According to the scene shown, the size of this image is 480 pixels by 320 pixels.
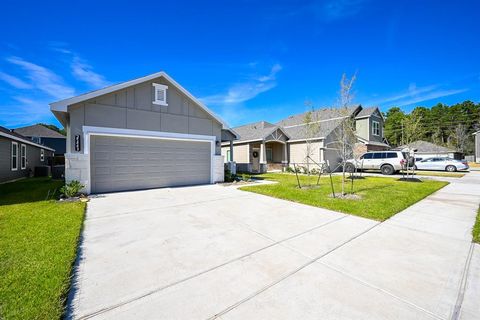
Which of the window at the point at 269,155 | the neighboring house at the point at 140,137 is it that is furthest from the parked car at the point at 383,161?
the neighboring house at the point at 140,137

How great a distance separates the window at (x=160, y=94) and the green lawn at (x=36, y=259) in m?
5.95

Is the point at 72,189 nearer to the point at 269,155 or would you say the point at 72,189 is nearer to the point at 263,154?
the point at 263,154

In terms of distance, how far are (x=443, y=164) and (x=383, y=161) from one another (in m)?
8.89

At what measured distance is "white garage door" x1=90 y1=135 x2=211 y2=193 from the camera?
8.71 m

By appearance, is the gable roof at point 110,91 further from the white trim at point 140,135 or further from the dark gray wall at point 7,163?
Result: the dark gray wall at point 7,163

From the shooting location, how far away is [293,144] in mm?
20969

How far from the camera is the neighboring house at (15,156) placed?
12.2 metres

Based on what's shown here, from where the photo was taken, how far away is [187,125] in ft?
35.8

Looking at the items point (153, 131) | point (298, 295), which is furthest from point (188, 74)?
point (298, 295)

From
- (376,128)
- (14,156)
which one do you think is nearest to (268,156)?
(376,128)

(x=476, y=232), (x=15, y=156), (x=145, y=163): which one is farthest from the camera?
(x=15, y=156)

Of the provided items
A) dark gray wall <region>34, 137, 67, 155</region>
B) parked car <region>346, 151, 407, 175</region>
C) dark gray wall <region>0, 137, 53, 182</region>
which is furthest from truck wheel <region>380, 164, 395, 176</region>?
dark gray wall <region>34, 137, 67, 155</region>

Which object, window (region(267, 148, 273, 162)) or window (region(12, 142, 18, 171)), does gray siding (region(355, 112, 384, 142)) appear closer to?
window (region(267, 148, 273, 162))

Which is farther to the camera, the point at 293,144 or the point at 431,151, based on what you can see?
the point at 431,151
